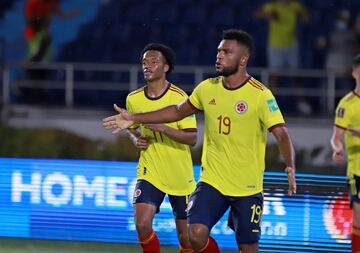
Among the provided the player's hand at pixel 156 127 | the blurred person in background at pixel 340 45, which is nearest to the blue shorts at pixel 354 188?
the player's hand at pixel 156 127

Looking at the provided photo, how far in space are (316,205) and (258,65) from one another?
204 inches

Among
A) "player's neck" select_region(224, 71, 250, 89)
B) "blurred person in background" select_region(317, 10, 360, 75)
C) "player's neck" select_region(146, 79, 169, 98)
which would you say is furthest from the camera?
"blurred person in background" select_region(317, 10, 360, 75)

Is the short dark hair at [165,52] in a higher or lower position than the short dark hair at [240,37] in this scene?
lower

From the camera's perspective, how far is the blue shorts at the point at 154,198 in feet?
26.5

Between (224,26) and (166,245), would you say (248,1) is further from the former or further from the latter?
(166,245)

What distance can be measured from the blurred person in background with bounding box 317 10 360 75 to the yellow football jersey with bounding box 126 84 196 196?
6214 millimetres

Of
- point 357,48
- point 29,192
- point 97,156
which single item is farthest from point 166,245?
point 357,48

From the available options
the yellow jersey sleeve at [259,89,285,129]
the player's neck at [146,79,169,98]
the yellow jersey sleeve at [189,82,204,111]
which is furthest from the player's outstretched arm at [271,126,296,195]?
the player's neck at [146,79,169,98]

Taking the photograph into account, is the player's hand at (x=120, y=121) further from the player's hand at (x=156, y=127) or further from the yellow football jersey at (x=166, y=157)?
the yellow football jersey at (x=166, y=157)

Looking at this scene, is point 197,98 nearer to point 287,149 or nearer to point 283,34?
point 287,149

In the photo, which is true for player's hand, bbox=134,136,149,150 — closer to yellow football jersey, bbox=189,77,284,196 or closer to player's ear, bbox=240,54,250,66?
yellow football jersey, bbox=189,77,284,196

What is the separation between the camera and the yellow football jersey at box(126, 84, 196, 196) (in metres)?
8.18

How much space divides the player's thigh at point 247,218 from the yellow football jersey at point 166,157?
0.96 m

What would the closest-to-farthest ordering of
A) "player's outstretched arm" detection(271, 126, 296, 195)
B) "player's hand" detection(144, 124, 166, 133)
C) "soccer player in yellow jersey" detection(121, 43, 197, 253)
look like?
"player's outstretched arm" detection(271, 126, 296, 195), "player's hand" detection(144, 124, 166, 133), "soccer player in yellow jersey" detection(121, 43, 197, 253)
